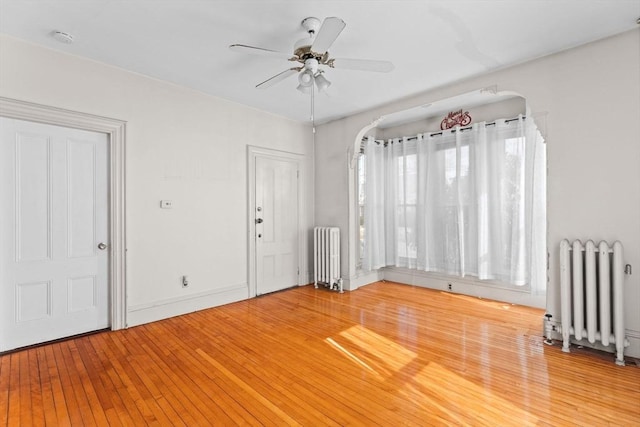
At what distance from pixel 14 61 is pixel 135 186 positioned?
1387 millimetres

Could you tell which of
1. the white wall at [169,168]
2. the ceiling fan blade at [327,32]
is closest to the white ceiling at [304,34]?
the white wall at [169,168]

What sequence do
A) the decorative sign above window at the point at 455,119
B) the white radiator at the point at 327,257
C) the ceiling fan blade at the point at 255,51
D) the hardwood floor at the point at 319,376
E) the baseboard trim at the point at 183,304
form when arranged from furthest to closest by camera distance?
the white radiator at the point at 327,257, the decorative sign above window at the point at 455,119, the baseboard trim at the point at 183,304, the ceiling fan blade at the point at 255,51, the hardwood floor at the point at 319,376

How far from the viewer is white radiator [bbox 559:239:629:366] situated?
8.17 ft

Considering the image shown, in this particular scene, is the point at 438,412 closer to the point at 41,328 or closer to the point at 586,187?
the point at 586,187

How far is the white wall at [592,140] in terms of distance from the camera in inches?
101

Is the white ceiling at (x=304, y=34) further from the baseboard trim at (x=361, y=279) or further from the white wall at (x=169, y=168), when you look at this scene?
the baseboard trim at (x=361, y=279)

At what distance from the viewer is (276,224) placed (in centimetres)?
482

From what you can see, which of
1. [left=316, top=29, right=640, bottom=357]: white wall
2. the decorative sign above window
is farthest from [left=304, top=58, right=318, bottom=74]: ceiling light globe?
the decorative sign above window

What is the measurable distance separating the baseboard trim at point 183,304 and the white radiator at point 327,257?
1205 millimetres

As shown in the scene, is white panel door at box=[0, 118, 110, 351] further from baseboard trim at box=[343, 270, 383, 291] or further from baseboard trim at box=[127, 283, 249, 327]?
baseboard trim at box=[343, 270, 383, 291]

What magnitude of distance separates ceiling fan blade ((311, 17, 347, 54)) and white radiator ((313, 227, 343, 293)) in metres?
2.99

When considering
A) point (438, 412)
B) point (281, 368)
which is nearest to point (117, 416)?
point (281, 368)

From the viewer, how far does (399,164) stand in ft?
17.1

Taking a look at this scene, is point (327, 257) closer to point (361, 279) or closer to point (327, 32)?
point (361, 279)
